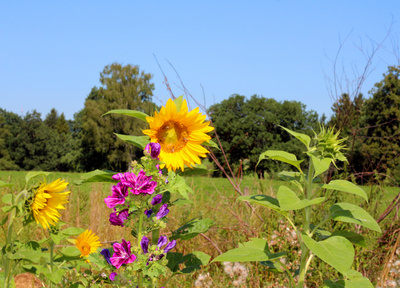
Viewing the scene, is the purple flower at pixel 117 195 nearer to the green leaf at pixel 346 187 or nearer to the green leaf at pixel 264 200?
the green leaf at pixel 264 200

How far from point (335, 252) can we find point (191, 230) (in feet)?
2.33

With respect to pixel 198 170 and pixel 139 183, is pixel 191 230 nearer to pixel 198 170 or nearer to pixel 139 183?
pixel 198 170

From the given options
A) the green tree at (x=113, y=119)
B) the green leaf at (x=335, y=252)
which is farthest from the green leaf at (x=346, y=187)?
the green tree at (x=113, y=119)

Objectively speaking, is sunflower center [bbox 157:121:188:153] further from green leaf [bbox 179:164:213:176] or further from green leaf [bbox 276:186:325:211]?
green leaf [bbox 276:186:325:211]

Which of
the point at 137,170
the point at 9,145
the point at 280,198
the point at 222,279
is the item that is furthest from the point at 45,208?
the point at 9,145

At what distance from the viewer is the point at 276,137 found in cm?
4578

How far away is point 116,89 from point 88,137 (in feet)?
23.5

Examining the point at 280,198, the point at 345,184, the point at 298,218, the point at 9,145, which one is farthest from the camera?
the point at 9,145

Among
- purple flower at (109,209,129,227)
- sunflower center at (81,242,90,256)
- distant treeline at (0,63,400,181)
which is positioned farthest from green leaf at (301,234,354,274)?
distant treeline at (0,63,400,181)

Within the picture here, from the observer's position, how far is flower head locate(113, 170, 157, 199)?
145 centimetres

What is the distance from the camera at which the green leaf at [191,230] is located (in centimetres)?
184

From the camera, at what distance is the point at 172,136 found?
6.08ft

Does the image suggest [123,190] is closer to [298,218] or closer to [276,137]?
[298,218]

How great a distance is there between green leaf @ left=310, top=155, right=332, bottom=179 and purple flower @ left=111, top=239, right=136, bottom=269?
865 mm
